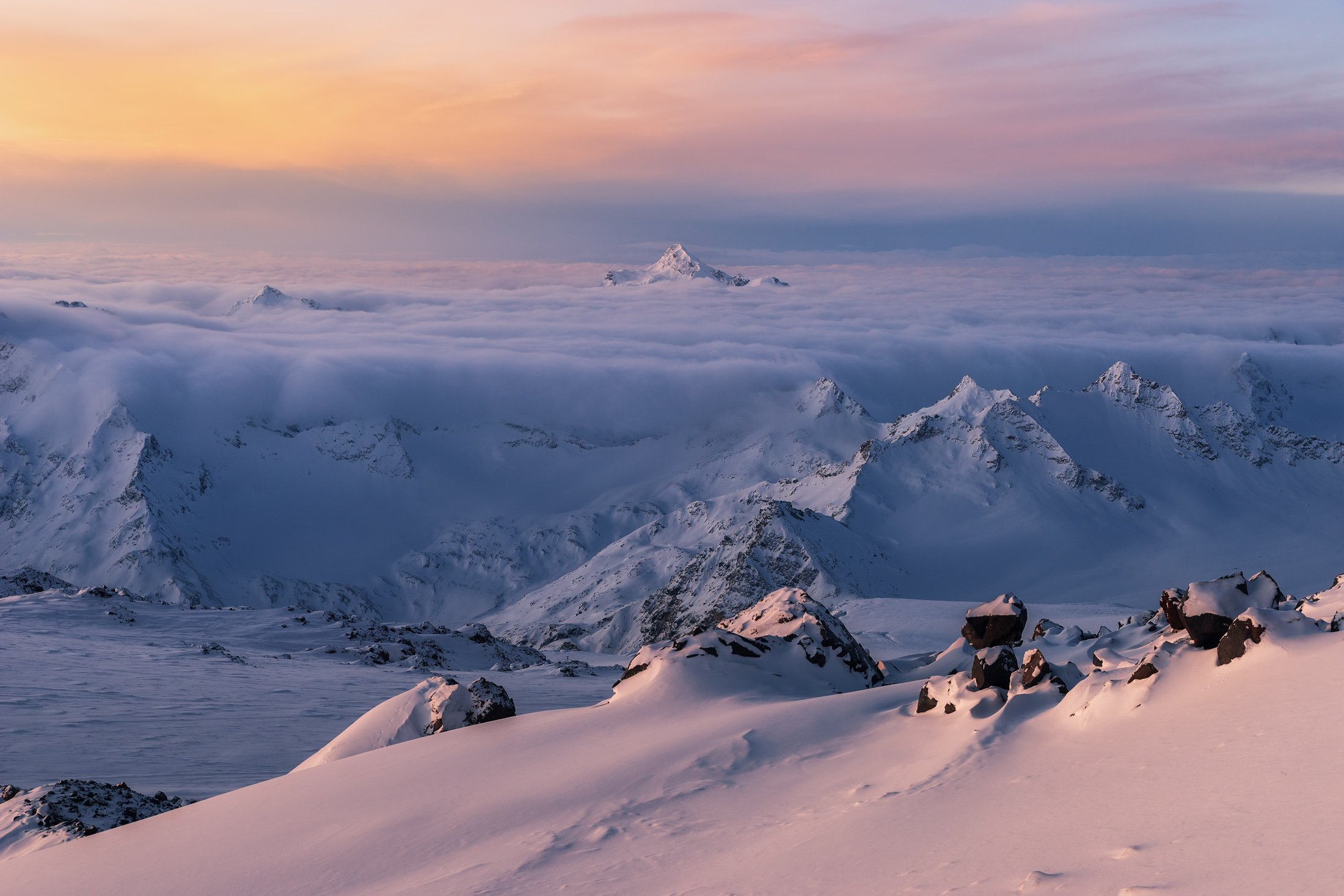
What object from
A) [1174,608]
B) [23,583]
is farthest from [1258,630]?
[23,583]

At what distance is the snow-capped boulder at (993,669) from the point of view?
52.9 ft

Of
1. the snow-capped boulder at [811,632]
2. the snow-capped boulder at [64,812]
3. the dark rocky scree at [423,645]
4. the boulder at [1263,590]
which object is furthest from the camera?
the dark rocky scree at [423,645]

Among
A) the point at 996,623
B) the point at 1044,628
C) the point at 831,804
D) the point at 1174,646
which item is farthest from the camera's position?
the point at 1044,628

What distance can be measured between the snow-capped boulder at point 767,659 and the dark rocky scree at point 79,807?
8334 millimetres

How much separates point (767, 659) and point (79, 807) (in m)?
12.7

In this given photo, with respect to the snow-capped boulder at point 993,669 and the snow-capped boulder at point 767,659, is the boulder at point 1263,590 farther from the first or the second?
the snow-capped boulder at point 767,659

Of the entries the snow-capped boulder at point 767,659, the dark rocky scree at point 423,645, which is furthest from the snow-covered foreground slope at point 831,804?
the dark rocky scree at point 423,645

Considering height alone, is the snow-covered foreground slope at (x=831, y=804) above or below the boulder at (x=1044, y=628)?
above

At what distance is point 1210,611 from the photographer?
46.4ft

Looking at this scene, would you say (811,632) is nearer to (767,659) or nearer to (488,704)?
(767,659)

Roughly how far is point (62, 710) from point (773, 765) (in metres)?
27.2

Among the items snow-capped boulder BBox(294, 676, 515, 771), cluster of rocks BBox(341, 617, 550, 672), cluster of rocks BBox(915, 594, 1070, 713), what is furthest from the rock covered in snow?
cluster of rocks BBox(915, 594, 1070, 713)

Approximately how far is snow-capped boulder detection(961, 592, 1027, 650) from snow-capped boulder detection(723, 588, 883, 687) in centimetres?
238

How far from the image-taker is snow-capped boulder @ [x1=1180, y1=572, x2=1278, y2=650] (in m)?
14.1
